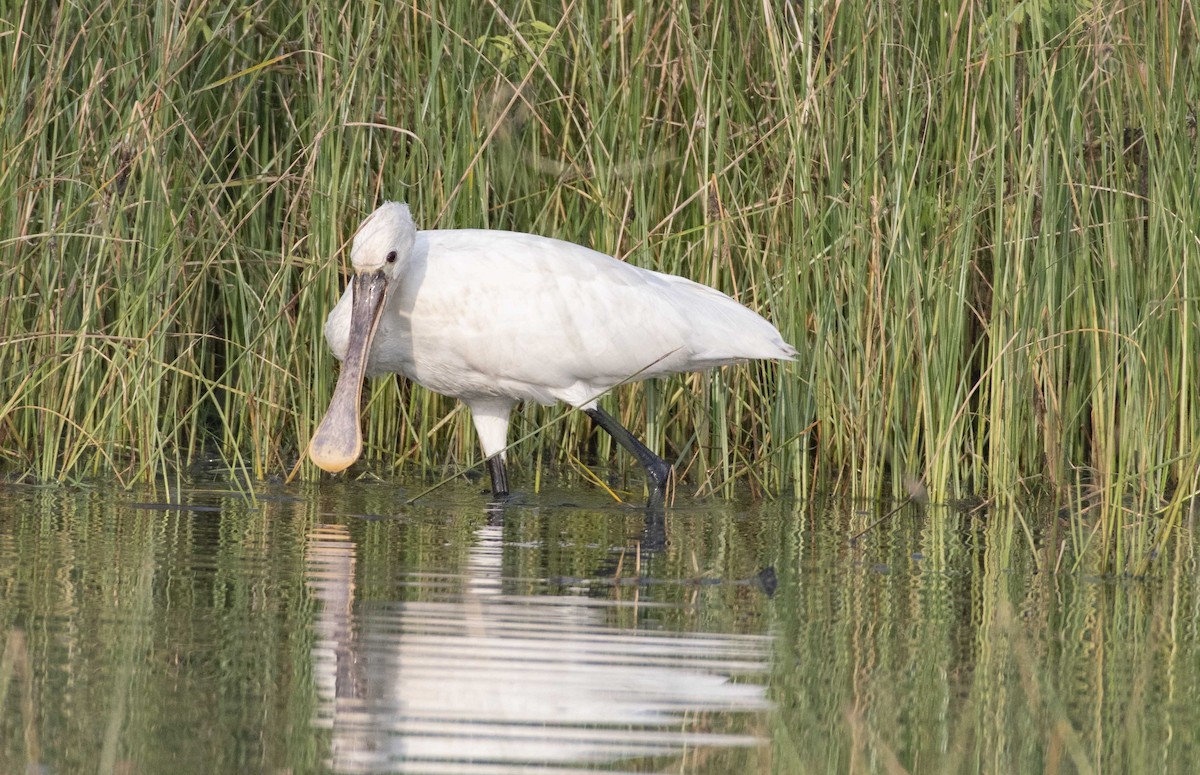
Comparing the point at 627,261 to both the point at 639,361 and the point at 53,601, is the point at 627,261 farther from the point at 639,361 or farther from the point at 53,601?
the point at 53,601

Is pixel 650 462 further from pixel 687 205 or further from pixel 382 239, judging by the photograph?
pixel 382 239

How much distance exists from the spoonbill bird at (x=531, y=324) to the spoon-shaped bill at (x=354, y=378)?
0.02 metres

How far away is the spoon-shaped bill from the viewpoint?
659 centimetres

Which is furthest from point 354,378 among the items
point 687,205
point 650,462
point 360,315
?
point 687,205

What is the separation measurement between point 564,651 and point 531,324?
317 cm

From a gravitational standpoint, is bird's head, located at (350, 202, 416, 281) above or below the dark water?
above

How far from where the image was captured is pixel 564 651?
12.8 ft

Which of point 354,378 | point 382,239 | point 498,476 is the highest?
point 382,239

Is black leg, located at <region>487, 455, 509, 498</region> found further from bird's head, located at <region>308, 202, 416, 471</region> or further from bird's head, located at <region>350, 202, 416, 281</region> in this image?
bird's head, located at <region>350, 202, 416, 281</region>

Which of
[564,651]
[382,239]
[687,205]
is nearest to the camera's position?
[564,651]

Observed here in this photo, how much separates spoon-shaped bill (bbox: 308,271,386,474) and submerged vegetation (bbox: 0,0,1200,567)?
16.5 inches

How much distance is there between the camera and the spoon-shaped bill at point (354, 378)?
6.59 metres

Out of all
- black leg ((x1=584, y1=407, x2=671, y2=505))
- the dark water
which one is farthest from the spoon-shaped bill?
black leg ((x1=584, y1=407, x2=671, y2=505))

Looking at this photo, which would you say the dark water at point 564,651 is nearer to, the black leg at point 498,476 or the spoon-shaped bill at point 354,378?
the spoon-shaped bill at point 354,378
